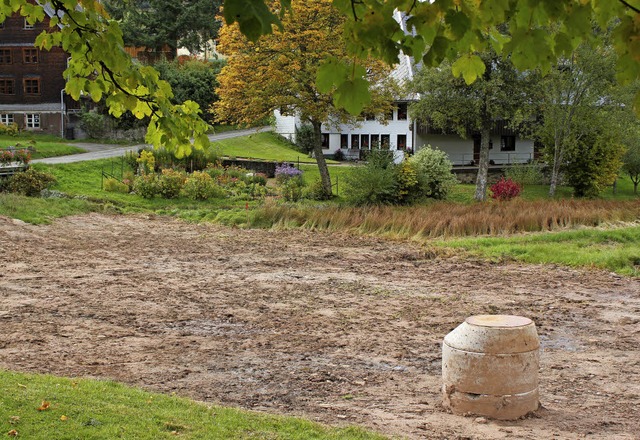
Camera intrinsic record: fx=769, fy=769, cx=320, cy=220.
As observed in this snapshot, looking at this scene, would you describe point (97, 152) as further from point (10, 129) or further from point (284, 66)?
point (284, 66)

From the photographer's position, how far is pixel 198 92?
186 feet

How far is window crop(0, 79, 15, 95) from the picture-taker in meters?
53.2

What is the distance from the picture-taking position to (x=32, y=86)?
174 ft

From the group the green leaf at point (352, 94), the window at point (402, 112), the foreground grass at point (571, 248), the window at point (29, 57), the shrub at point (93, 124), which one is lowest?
the foreground grass at point (571, 248)

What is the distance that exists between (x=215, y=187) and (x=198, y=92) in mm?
25374

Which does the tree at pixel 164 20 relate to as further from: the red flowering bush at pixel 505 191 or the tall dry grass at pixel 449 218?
the tall dry grass at pixel 449 218

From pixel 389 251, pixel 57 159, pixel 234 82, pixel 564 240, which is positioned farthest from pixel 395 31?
pixel 57 159

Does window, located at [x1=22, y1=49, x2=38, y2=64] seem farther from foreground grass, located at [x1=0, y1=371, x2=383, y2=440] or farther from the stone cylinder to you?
the stone cylinder

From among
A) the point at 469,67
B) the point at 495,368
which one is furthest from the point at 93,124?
the point at 469,67

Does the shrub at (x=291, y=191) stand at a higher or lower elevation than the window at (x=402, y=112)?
lower

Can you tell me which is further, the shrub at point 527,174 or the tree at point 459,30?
the shrub at point 527,174

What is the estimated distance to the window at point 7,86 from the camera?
53250mm

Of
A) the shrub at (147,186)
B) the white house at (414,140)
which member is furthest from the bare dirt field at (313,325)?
the white house at (414,140)

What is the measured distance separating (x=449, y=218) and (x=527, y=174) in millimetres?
19806
